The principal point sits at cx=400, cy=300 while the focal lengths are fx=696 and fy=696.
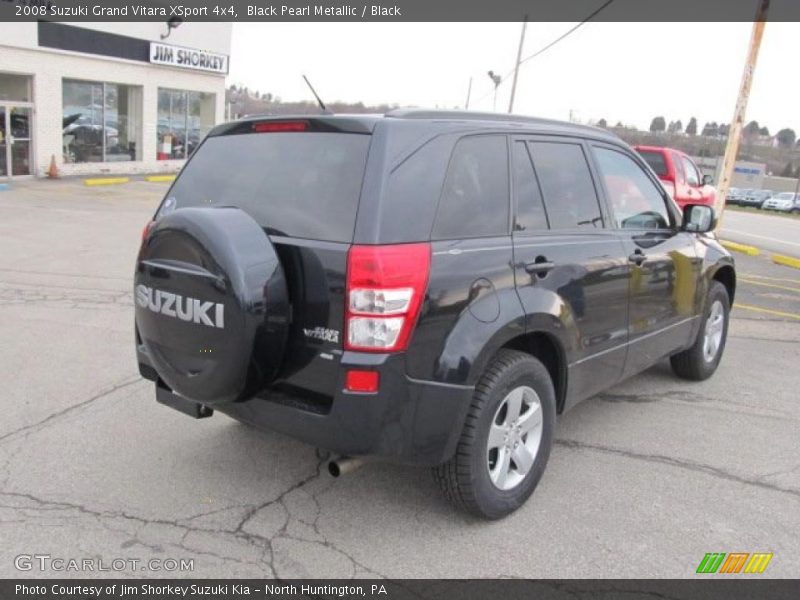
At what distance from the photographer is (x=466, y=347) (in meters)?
2.96

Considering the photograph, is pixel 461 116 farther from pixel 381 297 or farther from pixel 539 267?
pixel 381 297

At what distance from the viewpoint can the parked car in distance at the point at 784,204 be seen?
4725cm

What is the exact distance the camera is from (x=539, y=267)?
3.40 meters

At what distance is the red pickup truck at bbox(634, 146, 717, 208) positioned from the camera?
13.1 m

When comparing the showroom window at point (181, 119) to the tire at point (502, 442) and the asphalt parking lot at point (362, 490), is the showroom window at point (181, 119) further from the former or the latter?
the tire at point (502, 442)

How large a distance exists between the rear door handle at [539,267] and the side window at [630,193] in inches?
37.8

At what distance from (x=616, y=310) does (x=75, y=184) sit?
63.1 ft

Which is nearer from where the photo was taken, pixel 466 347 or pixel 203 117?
pixel 466 347

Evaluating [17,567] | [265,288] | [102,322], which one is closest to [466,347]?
[265,288]

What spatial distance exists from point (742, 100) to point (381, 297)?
43.9 ft

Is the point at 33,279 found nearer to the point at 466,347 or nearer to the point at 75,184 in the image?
the point at 466,347

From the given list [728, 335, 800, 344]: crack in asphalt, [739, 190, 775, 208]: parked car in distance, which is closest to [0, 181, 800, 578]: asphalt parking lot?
[728, 335, 800, 344]: crack in asphalt
